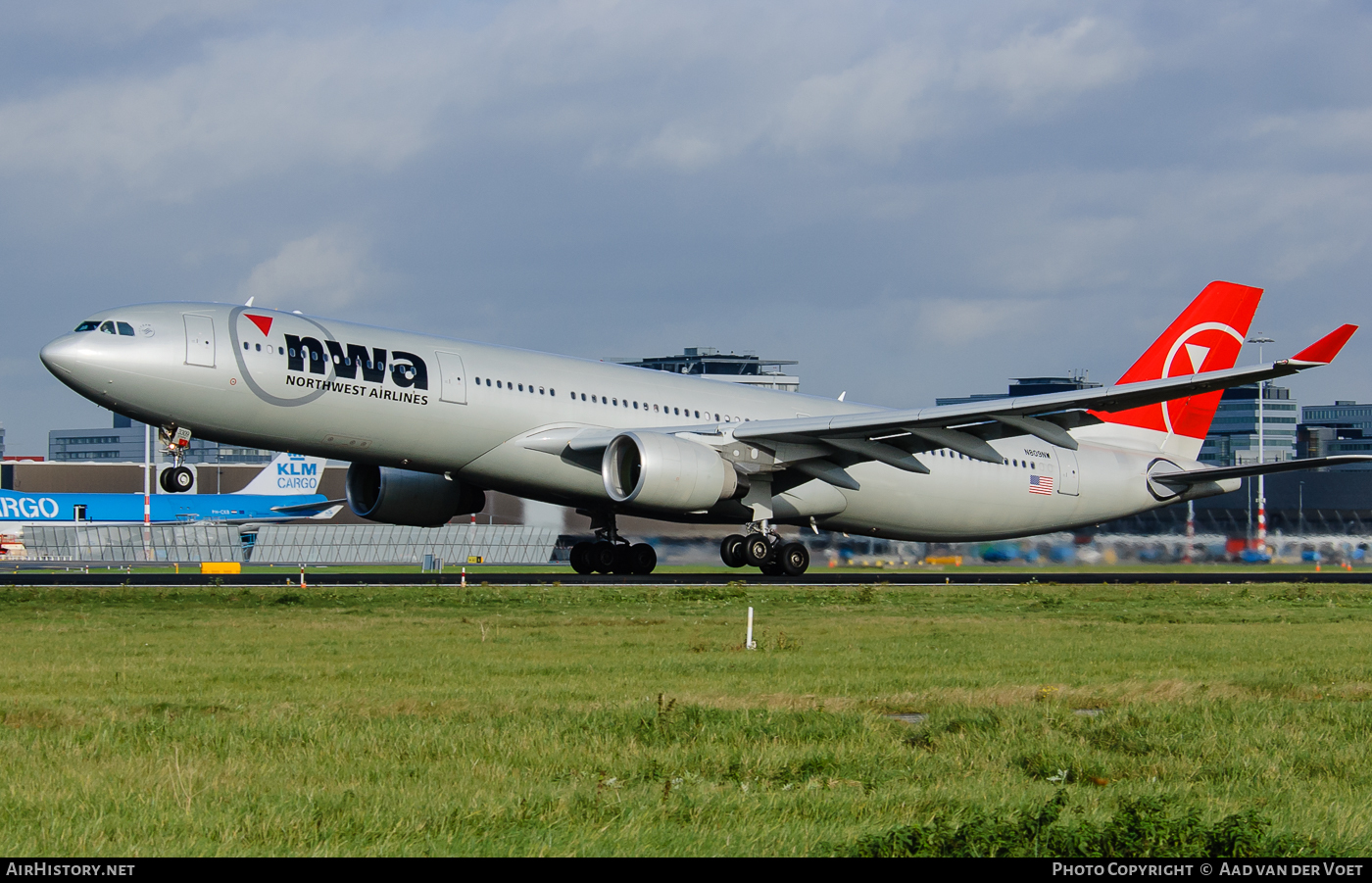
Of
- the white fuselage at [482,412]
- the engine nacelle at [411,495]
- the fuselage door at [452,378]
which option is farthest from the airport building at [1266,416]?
the fuselage door at [452,378]

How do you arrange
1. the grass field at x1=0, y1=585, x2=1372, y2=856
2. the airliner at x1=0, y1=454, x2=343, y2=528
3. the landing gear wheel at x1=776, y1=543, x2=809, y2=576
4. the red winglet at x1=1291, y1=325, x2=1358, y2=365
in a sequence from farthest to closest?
1. the airliner at x1=0, y1=454, x2=343, y2=528
2. the landing gear wheel at x1=776, y1=543, x2=809, y2=576
3. the red winglet at x1=1291, y1=325, x2=1358, y2=365
4. the grass field at x1=0, y1=585, x2=1372, y2=856

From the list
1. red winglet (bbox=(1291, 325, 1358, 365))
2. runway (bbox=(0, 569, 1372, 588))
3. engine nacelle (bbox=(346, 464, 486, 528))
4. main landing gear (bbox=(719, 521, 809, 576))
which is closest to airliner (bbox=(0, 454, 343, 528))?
runway (bbox=(0, 569, 1372, 588))

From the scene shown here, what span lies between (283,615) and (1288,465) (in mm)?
25596

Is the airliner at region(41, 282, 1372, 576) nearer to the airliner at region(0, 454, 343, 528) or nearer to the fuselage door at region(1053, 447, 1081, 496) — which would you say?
the fuselage door at region(1053, 447, 1081, 496)

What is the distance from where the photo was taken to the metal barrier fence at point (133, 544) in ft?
205

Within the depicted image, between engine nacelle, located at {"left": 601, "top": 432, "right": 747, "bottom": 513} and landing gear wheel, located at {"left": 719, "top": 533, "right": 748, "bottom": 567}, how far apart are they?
303cm

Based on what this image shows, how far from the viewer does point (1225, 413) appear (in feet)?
648

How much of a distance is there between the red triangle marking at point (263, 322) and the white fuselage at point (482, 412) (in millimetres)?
27

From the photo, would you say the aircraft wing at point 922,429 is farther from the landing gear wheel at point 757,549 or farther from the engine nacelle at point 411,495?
the engine nacelle at point 411,495

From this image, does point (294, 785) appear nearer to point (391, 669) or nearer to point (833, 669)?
point (391, 669)

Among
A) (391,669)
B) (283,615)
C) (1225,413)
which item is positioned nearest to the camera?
(391,669)

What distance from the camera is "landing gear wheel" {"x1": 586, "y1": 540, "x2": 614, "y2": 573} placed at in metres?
36.1

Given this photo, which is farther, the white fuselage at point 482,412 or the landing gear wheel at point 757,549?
the landing gear wheel at point 757,549

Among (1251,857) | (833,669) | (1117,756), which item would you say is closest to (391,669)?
(833,669)
